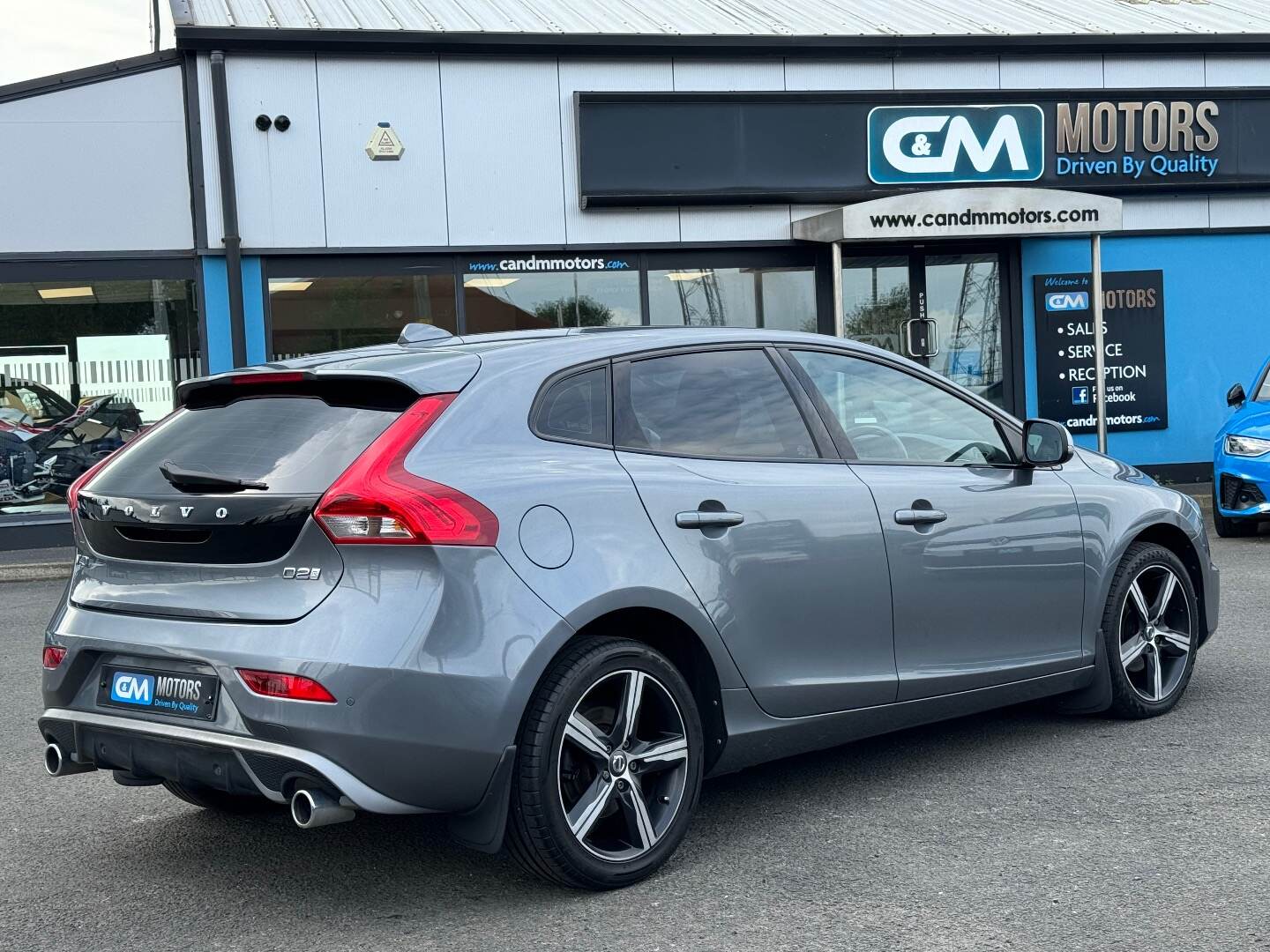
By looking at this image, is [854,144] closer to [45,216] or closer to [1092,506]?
[45,216]

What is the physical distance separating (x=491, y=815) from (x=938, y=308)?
13.3 metres

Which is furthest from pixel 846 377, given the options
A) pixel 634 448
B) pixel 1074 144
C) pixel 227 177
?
pixel 1074 144

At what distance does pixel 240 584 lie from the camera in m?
3.72

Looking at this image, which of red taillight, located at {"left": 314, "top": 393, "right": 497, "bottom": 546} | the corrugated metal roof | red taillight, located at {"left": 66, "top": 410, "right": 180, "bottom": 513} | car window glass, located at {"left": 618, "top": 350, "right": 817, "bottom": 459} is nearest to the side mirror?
car window glass, located at {"left": 618, "top": 350, "right": 817, "bottom": 459}

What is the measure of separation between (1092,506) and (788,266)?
1063 cm

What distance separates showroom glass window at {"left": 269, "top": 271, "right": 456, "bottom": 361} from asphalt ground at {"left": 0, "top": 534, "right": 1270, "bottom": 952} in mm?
9325

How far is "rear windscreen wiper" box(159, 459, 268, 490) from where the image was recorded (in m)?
3.80

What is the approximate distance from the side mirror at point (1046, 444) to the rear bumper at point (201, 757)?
8.81 feet

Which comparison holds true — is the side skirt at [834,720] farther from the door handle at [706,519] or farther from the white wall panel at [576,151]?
the white wall panel at [576,151]

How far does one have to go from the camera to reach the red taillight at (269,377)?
4.04 metres

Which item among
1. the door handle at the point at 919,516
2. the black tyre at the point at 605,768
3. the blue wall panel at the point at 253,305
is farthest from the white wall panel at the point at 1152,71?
the black tyre at the point at 605,768

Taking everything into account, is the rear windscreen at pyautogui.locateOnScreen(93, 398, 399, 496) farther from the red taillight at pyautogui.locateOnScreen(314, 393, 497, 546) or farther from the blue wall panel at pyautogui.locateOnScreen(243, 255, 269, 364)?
the blue wall panel at pyautogui.locateOnScreen(243, 255, 269, 364)

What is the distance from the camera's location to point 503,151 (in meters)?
14.8

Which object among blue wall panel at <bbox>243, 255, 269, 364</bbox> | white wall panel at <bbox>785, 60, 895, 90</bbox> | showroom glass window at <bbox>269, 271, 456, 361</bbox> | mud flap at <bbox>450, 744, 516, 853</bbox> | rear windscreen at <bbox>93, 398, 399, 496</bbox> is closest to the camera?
mud flap at <bbox>450, 744, 516, 853</bbox>
